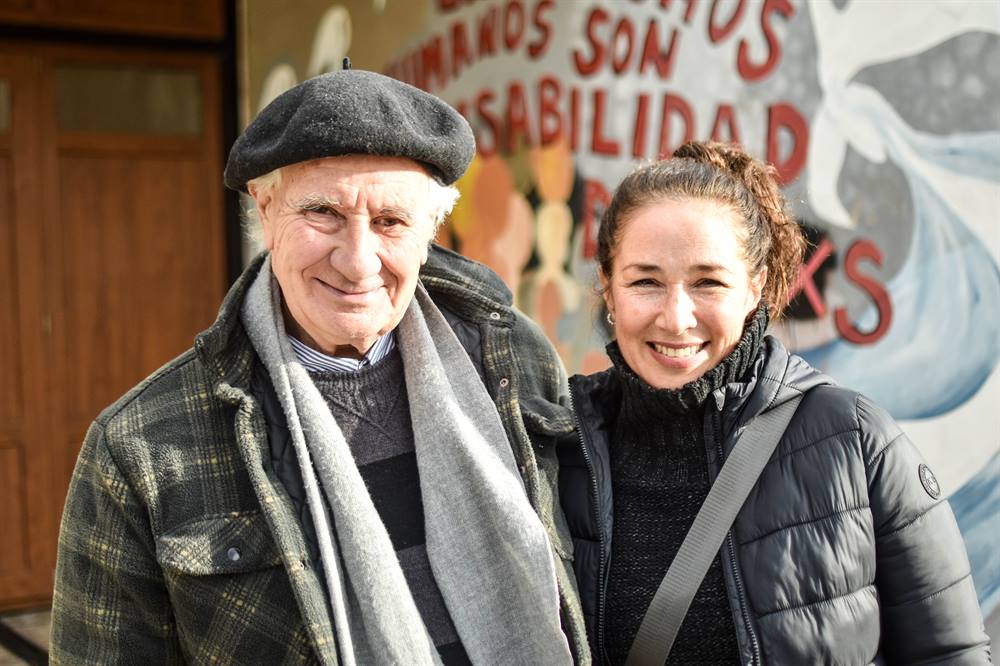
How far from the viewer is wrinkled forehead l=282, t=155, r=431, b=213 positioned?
169 cm

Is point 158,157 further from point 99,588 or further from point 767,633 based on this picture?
point 767,633

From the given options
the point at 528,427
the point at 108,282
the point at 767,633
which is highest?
the point at 108,282

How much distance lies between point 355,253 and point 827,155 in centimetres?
207

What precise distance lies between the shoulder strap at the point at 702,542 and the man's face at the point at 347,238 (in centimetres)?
65

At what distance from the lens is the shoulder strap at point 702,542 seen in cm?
173

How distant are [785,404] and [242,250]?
422cm

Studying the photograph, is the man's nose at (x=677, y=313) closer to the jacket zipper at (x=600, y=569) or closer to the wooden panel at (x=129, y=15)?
the jacket zipper at (x=600, y=569)

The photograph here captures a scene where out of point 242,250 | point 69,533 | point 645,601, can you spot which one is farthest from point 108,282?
point 645,601

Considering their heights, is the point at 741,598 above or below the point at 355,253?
below

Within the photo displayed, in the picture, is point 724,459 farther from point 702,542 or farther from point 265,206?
point 265,206

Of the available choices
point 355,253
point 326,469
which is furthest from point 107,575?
point 355,253

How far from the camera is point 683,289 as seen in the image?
1828 millimetres

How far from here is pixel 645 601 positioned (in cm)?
180

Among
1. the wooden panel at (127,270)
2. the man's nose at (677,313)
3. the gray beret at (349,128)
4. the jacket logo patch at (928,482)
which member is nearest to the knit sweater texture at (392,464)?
the gray beret at (349,128)
